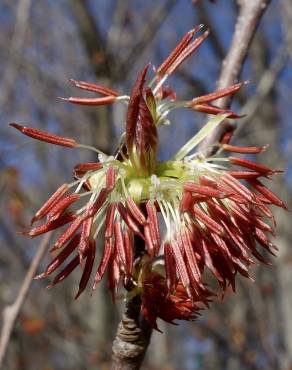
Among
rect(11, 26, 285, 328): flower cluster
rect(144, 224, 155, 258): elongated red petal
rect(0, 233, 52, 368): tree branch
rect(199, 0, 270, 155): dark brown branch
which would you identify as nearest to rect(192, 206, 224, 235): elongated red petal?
rect(11, 26, 285, 328): flower cluster

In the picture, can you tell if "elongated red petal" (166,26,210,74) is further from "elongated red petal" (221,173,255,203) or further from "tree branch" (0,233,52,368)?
"tree branch" (0,233,52,368)

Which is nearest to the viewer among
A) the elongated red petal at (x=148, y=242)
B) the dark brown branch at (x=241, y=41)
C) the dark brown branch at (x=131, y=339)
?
the elongated red petal at (x=148, y=242)

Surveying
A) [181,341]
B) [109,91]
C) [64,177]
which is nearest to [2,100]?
[109,91]

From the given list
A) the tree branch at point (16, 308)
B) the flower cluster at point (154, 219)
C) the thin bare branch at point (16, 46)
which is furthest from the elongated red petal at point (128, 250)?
the thin bare branch at point (16, 46)

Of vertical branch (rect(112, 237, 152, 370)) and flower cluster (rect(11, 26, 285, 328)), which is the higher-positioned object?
flower cluster (rect(11, 26, 285, 328))

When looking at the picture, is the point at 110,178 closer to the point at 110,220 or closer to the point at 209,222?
the point at 110,220

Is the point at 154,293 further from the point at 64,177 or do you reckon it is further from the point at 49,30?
the point at 64,177

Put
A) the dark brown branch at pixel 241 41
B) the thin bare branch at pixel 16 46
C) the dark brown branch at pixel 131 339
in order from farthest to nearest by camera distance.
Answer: the thin bare branch at pixel 16 46
the dark brown branch at pixel 241 41
the dark brown branch at pixel 131 339

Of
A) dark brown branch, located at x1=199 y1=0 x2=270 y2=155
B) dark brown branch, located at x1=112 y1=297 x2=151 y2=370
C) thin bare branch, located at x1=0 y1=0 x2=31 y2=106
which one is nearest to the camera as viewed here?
dark brown branch, located at x1=112 y1=297 x2=151 y2=370

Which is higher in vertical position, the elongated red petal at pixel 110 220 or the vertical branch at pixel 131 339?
the elongated red petal at pixel 110 220

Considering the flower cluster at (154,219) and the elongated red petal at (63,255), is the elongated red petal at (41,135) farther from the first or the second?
the elongated red petal at (63,255)
